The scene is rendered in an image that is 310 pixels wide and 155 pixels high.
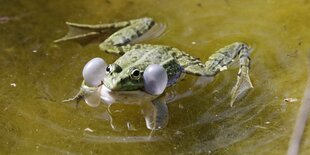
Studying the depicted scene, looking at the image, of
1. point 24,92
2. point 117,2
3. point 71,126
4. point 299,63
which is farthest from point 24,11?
point 299,63

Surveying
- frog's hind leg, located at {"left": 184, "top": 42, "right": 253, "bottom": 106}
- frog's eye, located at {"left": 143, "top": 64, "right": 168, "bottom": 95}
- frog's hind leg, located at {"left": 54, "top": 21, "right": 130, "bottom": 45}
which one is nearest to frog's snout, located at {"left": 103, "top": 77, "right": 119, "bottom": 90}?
frog's eye, located at {"left": 143, "top": 64, "right": 168, "bottom": 95}

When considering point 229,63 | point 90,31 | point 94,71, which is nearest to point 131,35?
point 90,31

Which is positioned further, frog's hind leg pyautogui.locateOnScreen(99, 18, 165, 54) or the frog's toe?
frog's hind leg pyautogui.locateOnScreen(99, 18, 165, 54)

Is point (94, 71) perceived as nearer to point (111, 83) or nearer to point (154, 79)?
point (111, 83)

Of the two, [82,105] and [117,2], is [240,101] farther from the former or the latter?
[117,2]

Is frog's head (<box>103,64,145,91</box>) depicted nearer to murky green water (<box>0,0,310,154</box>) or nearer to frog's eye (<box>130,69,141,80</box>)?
frog's eye (<box>130,69,141,80</box>)

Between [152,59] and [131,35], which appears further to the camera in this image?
[131,35]

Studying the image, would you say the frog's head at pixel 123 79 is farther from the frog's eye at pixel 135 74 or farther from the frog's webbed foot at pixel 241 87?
the frog's webbed foot at pixel 241 87

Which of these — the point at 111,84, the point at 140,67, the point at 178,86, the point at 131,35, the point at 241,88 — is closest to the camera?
the point at 111,84
